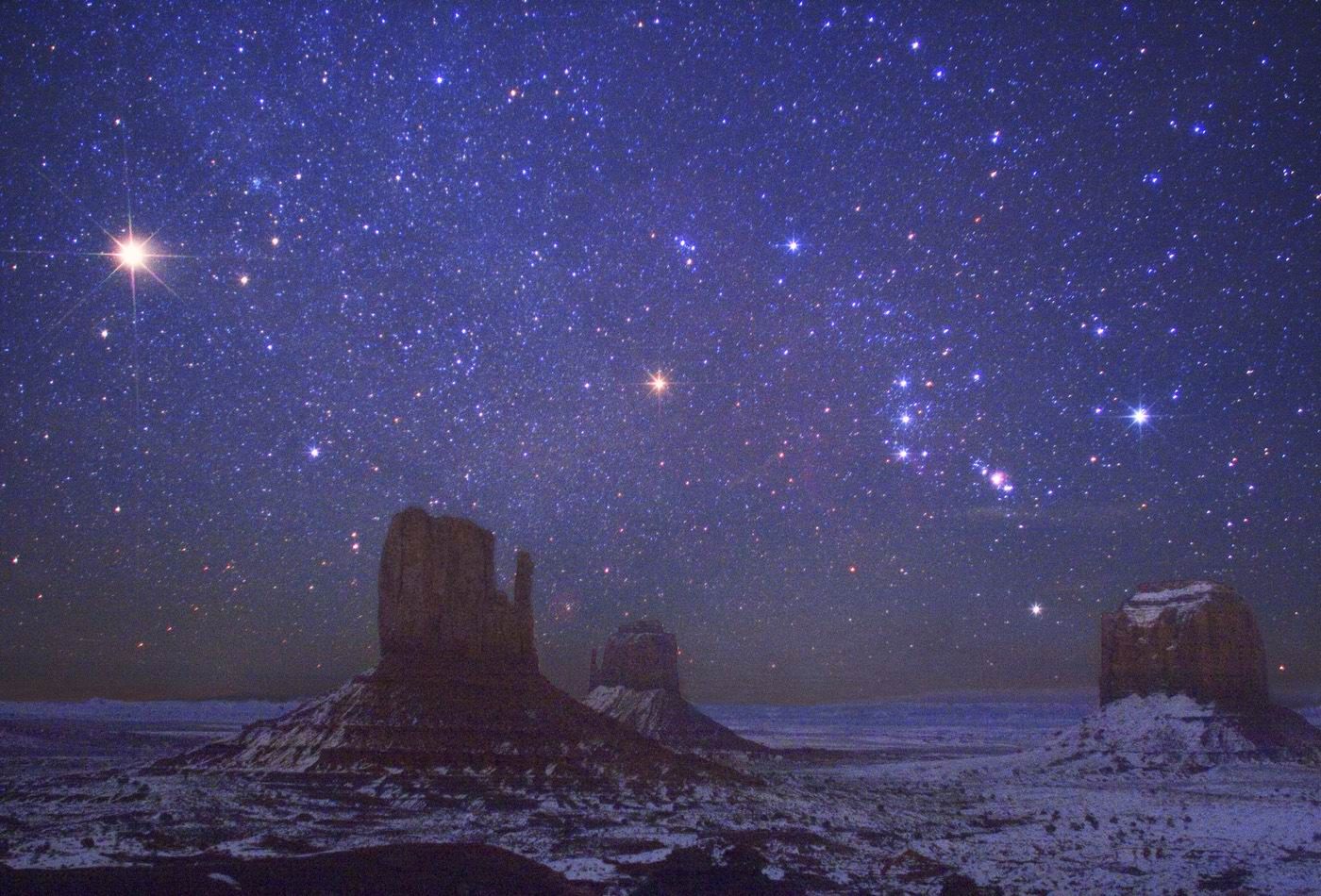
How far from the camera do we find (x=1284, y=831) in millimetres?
44719

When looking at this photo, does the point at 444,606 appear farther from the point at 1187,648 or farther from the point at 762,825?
the point at 1187,648

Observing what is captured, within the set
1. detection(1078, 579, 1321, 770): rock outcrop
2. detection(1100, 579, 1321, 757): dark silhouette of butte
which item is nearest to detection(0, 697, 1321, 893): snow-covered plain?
detection(1078, 579, 1321, 770): rock outcrop

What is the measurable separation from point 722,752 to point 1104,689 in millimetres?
48909

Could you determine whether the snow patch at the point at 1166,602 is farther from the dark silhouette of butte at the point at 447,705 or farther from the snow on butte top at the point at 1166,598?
the dark silhouette of butte at the point at 447,705

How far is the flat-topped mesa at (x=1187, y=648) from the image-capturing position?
288 feet

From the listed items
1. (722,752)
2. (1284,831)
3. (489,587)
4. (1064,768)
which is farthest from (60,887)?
(722,752)

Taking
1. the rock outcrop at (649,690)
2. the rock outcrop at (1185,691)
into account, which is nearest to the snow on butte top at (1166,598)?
the rock outcrop at (1185,691)

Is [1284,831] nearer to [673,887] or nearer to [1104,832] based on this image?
[1104,832]

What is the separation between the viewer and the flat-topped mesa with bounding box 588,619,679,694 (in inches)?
5423

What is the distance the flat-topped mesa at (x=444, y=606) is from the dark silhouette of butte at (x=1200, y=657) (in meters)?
69.7

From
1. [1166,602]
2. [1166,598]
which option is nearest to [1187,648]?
[1166,602]

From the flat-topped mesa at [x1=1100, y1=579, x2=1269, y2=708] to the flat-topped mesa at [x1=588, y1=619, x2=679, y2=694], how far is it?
66515mm

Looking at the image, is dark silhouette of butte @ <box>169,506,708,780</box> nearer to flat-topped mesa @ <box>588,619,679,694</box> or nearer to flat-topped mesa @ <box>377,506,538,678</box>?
→ flat-topped mesa @ <box>377,506,538,678</box>

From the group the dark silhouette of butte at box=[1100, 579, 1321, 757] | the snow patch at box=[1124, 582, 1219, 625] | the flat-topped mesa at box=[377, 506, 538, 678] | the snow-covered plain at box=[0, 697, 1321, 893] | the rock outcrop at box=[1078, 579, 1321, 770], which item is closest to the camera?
the snow-covered plain at box=[0, 697, 1321, 893]
